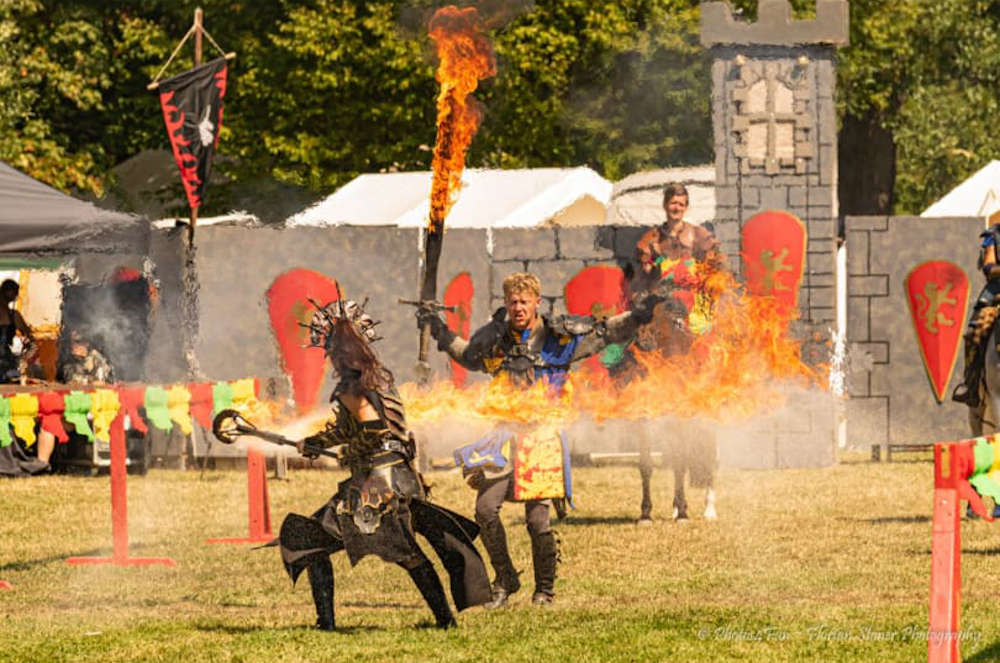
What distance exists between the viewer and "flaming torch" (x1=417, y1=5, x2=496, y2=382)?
12609 mm

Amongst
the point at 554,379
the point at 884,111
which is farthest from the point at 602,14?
the point at 554,379

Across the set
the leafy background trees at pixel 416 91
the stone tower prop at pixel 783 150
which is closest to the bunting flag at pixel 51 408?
the stone tower prop at pixel 783 150

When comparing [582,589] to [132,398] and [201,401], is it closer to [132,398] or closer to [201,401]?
[201,401]

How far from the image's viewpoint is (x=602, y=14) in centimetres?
3575

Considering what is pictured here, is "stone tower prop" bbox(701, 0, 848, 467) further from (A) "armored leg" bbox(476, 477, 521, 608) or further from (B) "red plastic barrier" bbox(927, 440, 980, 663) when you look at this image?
(B) "red plastic barrier" bbox(927, 440, 980, 663)

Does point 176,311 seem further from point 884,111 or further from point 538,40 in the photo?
point 884,111

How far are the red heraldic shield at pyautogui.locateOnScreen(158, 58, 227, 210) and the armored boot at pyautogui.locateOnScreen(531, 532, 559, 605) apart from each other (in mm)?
10415

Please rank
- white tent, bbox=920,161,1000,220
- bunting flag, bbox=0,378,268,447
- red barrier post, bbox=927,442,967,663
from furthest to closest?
1. white tent, bbox=920,161,1000,220
2. bunting flag, bbox=0,378,268,447
3. red barrier post, bbox=927,442,967,663

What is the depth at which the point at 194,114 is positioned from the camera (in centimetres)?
2214

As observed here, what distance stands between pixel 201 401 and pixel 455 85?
309cm

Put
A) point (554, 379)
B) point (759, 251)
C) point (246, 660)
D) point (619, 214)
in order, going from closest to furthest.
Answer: point (246, 660) < point (554, 379) < point (759, 251) < point (619, 214)

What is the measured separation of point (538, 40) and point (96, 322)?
15.6m

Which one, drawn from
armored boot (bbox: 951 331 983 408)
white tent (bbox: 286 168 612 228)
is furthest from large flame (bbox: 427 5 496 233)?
white tent (bbox: 286 168 612 228)

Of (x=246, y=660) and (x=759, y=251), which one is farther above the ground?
(x=759, y=251)
